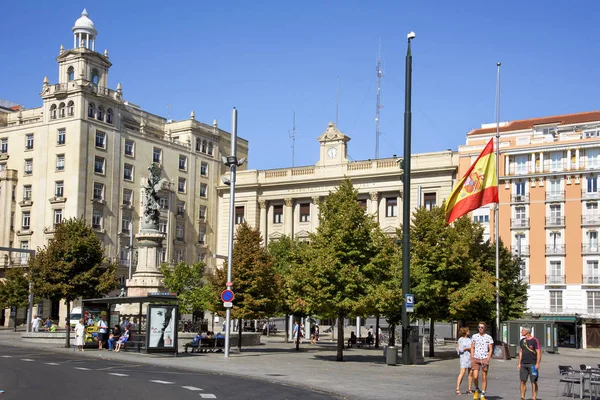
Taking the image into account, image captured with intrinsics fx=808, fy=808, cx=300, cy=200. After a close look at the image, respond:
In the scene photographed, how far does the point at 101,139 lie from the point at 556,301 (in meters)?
43.5

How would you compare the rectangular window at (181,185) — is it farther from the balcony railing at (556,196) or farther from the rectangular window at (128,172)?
the balcony railing at (556,196)

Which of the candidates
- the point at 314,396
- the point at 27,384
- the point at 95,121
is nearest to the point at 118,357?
the point at 27,384

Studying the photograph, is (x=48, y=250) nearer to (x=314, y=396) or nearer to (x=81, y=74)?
(x=314, y=396)

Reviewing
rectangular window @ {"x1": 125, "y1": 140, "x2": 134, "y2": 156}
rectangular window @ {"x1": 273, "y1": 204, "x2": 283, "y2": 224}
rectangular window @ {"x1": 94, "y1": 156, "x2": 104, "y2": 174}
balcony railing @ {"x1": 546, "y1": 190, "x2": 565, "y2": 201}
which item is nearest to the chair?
balcony railing @ {"x1": 546, "y1": 190, "x2": 565, "y2": 201}

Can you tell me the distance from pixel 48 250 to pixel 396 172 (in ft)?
136

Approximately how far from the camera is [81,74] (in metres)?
75.1

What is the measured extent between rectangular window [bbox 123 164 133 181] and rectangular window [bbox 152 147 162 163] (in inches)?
121

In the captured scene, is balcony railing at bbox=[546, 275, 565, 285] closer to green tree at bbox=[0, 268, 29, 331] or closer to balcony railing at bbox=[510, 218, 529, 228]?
balcony railing at bbox=[510, 218, 529, 228]

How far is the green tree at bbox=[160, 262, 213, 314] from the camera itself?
5962 cm

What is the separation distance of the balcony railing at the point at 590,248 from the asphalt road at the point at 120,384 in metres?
48.8

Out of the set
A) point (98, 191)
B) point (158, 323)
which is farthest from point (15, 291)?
point (158, 323)

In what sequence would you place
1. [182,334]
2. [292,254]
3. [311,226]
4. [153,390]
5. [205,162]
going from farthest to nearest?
1. [205,162]
2. [311,226]
3. [292,254]
4. [182,334]
5. [153,390]

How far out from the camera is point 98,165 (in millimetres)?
75250

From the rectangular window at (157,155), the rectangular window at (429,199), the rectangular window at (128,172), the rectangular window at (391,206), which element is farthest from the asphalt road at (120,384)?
the rectangular window at (157,155)
